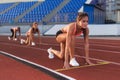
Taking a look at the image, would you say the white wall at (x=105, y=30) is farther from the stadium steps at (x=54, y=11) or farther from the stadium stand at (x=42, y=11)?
the stadium steps at (x=54, y=11)

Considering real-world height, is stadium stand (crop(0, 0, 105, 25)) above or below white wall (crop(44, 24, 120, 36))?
above

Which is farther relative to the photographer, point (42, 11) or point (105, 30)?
point (42, 11)

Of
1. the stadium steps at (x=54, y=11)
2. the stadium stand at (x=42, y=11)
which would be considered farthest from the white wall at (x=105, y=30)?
the stadium steps at (x=54, y=11)

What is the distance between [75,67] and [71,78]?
52.5 inches

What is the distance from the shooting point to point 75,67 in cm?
687

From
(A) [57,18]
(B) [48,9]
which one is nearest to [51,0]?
(B) [48,9]

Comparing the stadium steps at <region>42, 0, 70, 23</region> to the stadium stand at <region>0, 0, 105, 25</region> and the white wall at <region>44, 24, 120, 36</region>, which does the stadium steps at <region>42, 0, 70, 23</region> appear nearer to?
the stadium stand at <region>0, 0, 105, 25</region>

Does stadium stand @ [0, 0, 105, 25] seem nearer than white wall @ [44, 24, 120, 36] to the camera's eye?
No

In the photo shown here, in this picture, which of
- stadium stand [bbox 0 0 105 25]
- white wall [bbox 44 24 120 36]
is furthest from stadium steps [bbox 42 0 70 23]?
white wall [bbox 44 24 120 36]

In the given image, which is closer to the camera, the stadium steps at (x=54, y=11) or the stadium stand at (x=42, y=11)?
the stadium stand at (x=42, y=11)

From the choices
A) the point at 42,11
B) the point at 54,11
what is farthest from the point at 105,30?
the point at 42,11

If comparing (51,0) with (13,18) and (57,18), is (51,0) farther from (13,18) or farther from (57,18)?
(57,18)

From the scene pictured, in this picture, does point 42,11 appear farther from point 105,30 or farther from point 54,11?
point 105,30

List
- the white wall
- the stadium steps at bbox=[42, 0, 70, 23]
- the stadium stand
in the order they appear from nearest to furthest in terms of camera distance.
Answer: the white wall
the stadium stand
the stadium steps at bbox=[42, 0, 70, 23]
